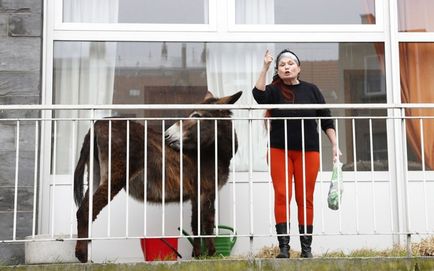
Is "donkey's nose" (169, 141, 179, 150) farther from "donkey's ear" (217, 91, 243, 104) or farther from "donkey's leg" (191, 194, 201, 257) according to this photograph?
"donkey's ear" (217, 91, 243, 104)

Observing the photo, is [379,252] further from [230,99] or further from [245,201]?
[230,99]

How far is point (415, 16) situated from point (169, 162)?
2.91 metres

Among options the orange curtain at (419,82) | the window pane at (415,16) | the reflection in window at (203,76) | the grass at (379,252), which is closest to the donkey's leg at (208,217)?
the grass at (379,252)

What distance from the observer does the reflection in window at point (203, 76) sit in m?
6.17

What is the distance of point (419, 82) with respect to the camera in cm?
651

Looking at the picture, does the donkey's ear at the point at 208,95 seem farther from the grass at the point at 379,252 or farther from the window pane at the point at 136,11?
the grass at the point at 379,252

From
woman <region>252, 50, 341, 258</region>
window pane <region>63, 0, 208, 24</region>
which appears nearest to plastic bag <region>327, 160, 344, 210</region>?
woman <region>252, 50, 341, 258</region>

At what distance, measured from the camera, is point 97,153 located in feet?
18.0

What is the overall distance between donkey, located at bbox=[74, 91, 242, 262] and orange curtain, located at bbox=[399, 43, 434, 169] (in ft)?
6.29

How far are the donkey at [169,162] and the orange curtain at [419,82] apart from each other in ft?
6.29

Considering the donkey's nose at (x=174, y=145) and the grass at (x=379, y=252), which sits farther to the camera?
the donkey's nose at (x=174, y=145)

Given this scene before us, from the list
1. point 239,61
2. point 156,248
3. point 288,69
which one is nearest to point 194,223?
point 156,248

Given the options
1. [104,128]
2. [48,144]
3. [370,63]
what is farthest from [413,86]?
[48,144]

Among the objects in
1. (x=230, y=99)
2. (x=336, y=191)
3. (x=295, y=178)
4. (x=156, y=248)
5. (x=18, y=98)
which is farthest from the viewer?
(x=230, y=99)
